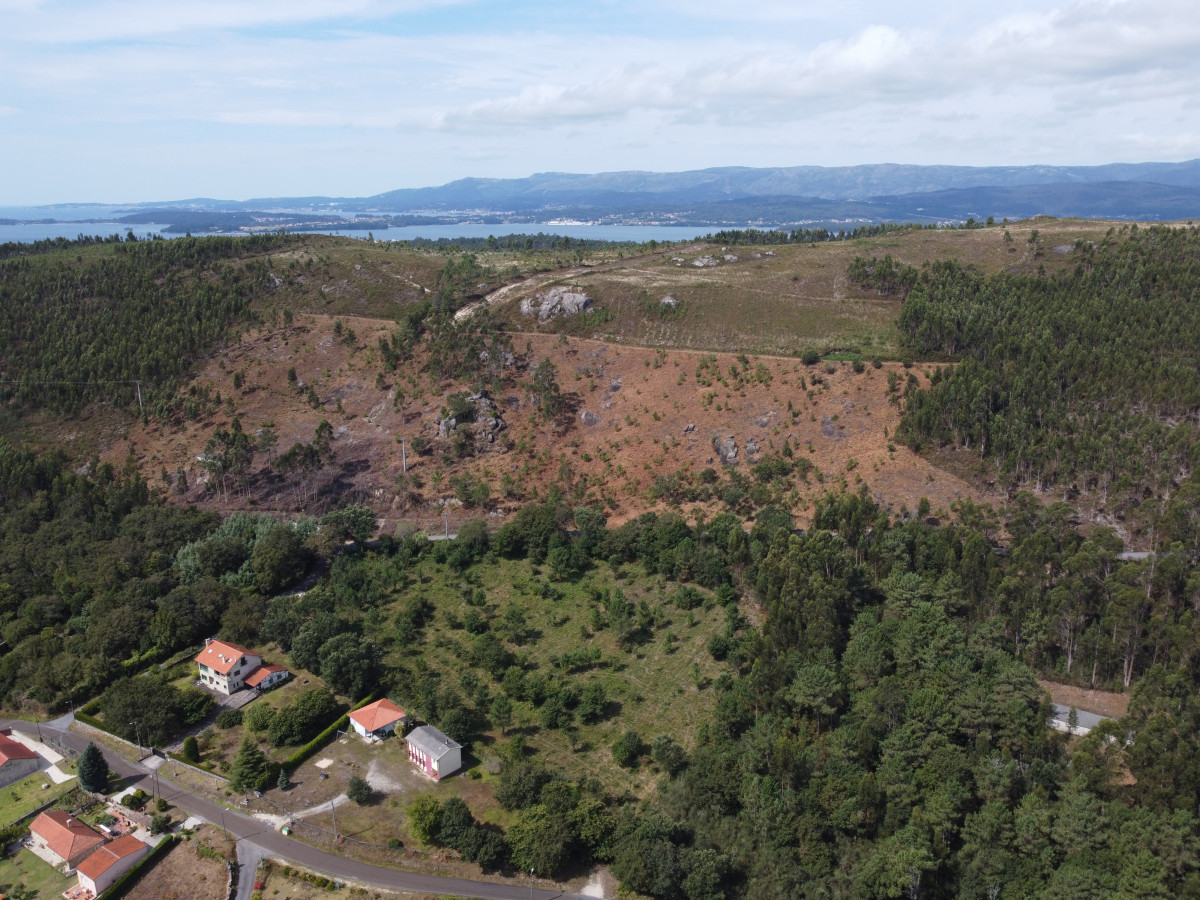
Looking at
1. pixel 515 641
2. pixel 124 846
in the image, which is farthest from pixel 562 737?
pixel 124 846

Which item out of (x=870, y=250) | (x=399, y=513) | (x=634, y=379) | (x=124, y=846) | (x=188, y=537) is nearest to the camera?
(x=124, y=846)

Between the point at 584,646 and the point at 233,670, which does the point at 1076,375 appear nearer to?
the point at 584,646

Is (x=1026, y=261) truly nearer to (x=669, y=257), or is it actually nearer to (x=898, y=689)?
(x=669, y=257)

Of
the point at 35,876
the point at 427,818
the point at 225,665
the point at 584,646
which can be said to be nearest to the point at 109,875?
the point at 35,876

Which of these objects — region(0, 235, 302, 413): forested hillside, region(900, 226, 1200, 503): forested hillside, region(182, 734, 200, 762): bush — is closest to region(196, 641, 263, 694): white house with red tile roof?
region(182, 734, 200, 762): bush

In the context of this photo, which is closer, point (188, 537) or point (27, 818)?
point (27, 818)

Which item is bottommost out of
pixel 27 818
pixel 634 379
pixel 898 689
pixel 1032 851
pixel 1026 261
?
pixel 27 818

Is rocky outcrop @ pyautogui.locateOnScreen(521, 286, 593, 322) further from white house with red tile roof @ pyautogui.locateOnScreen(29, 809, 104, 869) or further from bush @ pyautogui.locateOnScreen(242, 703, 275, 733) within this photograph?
white house with red tile roof @ pyautogui.locateOnScreen(29, 809, 104, 869)
